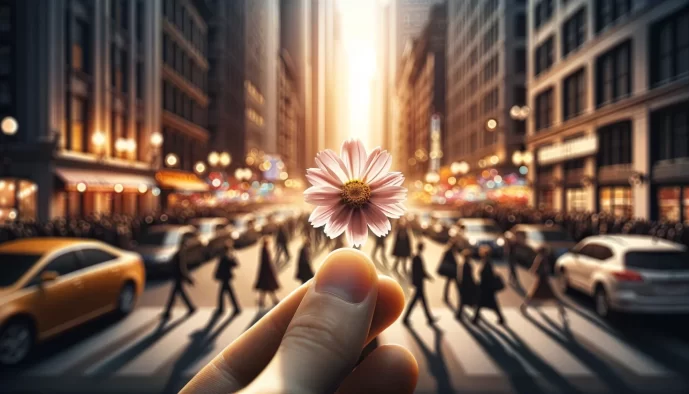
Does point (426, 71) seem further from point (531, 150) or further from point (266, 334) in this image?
point (266, 334)

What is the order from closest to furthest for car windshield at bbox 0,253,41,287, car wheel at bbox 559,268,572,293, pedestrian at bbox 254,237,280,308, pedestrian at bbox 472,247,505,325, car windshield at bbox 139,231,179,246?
1. car windshield at bbox 0,253,41,287
2. pedestrian at bbox 472,247,505,325
3. pedestrian at bbox 254,237,280,308
4. car wheel at bbox 559,268,572,293
5. car windshield at bbox 139,231,179,246

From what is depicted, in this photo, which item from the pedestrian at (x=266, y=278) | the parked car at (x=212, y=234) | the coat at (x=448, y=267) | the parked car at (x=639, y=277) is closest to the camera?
the parked car at (x=639, y=277)

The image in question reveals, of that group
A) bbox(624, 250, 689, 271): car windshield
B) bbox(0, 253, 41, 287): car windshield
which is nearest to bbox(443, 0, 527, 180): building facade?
bbox(624, 250, 689, 271): car windshield

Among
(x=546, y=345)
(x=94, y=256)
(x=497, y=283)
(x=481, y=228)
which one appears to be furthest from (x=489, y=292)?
(x=481, y=228)

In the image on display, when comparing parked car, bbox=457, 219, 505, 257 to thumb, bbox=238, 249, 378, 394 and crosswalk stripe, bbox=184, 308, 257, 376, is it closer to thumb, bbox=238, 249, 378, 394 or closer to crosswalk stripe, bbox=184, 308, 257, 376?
crosswalk stripe, bbox=184, 308, 257, 376

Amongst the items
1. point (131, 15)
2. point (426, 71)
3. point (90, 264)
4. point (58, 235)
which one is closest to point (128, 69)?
point (131, 15)

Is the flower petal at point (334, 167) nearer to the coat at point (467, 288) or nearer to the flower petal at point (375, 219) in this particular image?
the flower petal at point (375, 219)

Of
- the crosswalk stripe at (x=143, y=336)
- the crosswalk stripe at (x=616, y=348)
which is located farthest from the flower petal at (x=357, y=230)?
the crosswalk stripe at (x=616, y=348)

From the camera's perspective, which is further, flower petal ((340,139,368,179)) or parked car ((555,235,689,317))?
parked car ((555,235,689,317))
